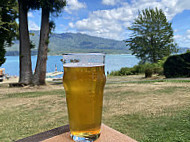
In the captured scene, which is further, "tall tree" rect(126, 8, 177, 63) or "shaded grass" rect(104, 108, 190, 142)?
"tall tree" rect(126, 8, 177, 63)

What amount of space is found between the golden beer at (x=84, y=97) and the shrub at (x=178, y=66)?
12652 millimetres

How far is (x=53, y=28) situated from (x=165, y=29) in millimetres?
20899

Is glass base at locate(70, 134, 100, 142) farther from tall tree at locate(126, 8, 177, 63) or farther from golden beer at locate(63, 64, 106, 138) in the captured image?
tall tree at locate(126, 8, 177, 63)

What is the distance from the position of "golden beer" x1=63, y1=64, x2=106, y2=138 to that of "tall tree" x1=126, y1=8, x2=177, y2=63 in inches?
1105

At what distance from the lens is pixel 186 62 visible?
12234 mm

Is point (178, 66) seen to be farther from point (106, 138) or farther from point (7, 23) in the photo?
point (106, 138)

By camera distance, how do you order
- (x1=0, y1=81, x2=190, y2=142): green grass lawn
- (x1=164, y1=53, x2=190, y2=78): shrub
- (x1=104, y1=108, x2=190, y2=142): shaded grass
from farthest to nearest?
(x1=164, y1=53, x2=190, y2=78): shrub < (x1=0, y1=81, x2=190, y2=142): green grass lawn < (x1=104, y1=108, x2=190, y2=142): shaded grass

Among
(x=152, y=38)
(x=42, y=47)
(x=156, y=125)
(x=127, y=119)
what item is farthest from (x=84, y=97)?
(x=152, y=38)

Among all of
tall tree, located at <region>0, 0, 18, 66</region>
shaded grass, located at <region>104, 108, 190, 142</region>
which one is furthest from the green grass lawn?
tall tree, located at <region>0, 0, 18, 66</region>

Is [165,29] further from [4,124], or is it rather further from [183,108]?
[4,124]

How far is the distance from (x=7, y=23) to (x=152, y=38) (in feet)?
75.3

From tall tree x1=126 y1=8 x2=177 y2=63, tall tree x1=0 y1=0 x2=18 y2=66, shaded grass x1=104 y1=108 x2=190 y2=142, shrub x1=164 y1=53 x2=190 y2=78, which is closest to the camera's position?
shaded grass x1=104 y1=108 x2=190 y2=142

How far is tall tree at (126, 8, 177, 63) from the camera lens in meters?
27.8

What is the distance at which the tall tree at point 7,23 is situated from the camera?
11.0m
